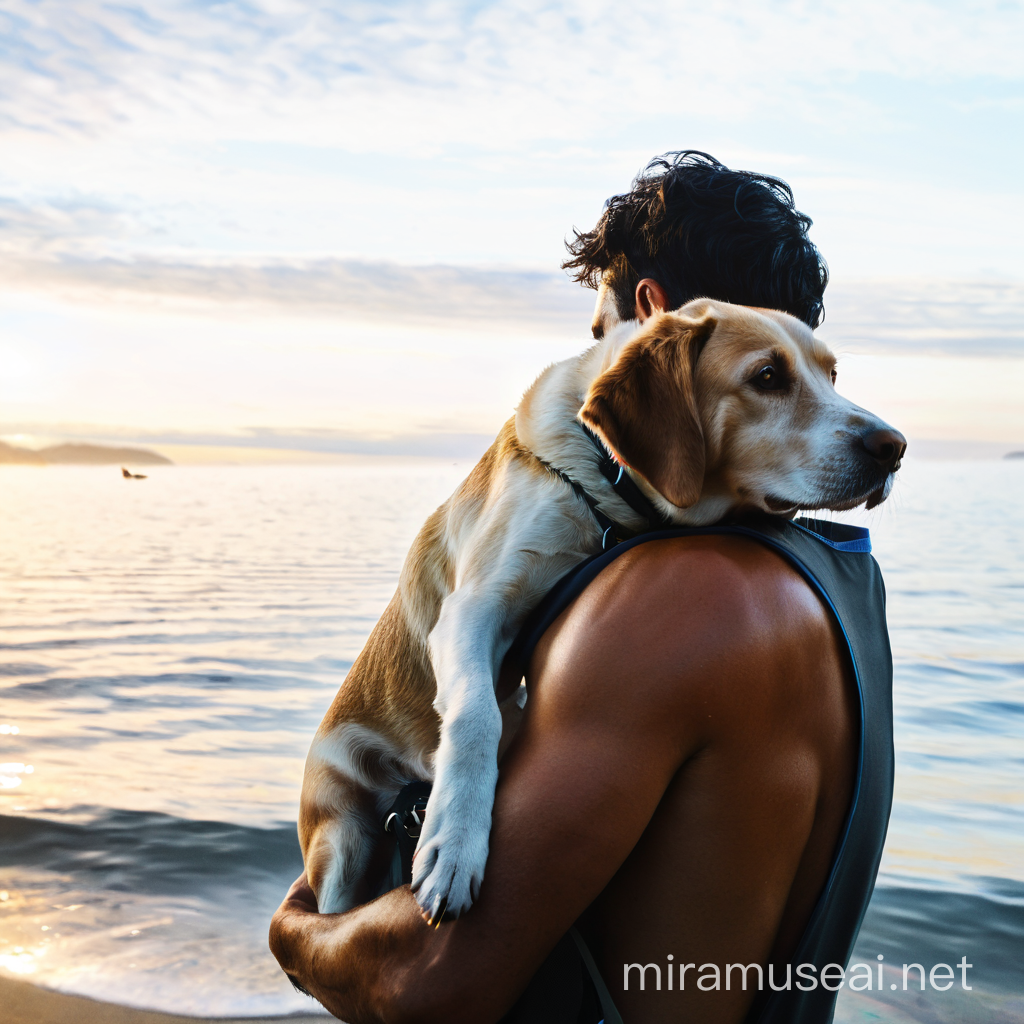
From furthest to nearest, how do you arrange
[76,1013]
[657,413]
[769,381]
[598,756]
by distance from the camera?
[76,1013]
[769,381]
[657,413]
[598,756]

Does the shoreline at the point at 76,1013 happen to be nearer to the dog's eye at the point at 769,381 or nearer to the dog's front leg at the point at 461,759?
the dog's front leg at the point at 461,759

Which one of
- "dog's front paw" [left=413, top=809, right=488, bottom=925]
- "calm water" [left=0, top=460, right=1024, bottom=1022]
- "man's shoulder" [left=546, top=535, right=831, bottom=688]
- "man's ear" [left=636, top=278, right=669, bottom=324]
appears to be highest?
"man's ear" [left=636, top=278, right=669, bottom=324]

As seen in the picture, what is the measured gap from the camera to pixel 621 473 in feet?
7.18

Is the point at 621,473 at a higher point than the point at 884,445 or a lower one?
lower

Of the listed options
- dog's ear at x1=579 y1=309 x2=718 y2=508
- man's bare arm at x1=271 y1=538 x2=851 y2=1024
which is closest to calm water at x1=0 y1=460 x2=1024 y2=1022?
dog's ear at x1=579 y1=309 x2=718 y2=508

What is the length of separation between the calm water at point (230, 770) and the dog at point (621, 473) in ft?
0.85

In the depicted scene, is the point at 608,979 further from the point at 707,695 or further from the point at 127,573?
the point at 127,573

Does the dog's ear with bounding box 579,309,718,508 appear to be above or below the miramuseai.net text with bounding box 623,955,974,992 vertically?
above

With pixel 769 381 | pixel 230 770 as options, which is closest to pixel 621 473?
pixel 769 381

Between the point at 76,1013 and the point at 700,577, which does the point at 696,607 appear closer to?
the point at 700,577

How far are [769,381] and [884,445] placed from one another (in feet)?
0.98

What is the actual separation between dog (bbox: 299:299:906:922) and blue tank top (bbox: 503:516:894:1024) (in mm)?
384

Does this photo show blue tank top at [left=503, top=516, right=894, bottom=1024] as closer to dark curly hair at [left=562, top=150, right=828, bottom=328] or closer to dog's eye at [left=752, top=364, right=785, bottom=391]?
dog's eye at [left=752, top=364, right=785, bottom=391]

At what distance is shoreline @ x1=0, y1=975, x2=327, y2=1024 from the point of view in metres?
3.63
